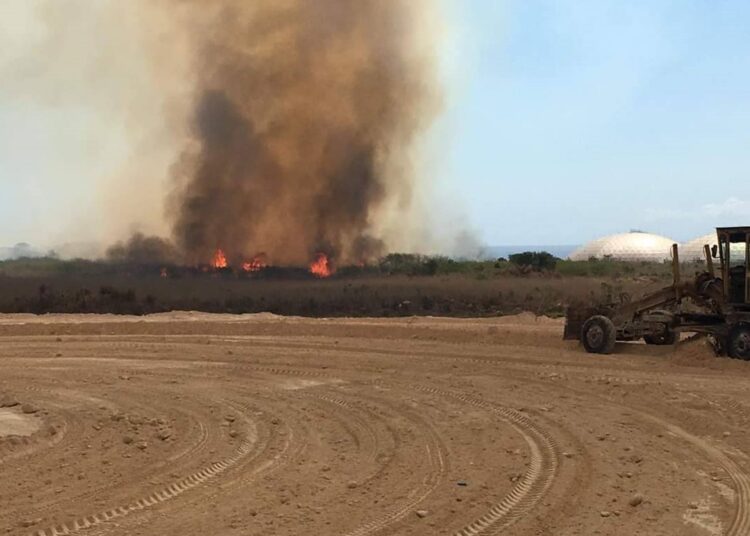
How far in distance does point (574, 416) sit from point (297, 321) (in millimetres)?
13709

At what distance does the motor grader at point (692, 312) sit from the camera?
571 inches

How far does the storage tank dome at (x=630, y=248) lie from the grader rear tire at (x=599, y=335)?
247 ft

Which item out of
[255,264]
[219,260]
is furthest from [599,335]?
[219,260]

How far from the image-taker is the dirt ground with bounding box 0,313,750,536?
19.4ft

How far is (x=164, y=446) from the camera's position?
812 cm

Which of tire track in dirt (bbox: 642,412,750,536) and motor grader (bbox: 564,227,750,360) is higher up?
motor grader (bbox: 564,227,750,360)

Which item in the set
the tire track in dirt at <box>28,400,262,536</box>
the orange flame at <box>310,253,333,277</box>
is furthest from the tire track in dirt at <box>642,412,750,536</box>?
the orange flame at <box>310,253,333,277</box>

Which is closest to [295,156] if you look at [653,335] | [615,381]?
[653,335]

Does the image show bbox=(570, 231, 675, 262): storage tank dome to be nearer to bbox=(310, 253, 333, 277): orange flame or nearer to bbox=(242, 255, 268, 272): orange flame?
bbox=(310, 253, 333, 277): orange flame

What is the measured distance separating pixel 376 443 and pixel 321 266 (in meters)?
35.6

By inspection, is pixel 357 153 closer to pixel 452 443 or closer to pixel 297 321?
pixel 297 321

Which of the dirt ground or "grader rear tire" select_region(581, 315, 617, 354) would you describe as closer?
the dirt ground

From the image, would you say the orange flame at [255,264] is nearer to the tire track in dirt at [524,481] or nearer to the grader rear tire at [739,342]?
the grader rear tire at [739,342]

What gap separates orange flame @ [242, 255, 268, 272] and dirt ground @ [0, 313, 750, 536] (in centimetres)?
2675
